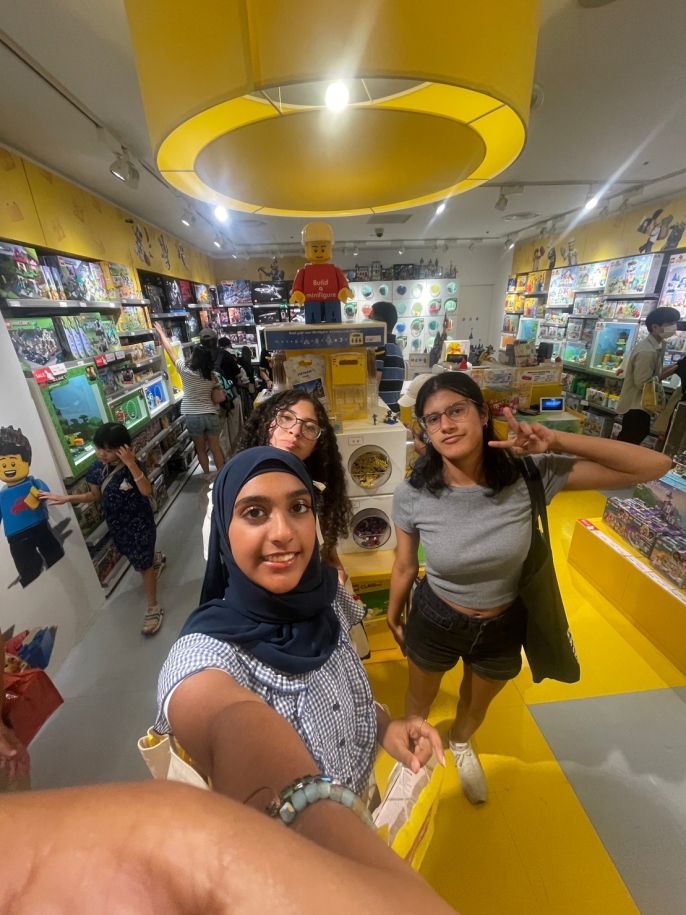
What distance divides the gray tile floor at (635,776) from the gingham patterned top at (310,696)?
1315 millimetres

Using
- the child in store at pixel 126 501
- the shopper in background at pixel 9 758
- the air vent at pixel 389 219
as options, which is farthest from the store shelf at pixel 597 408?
the shopper in background at pixel 9 758

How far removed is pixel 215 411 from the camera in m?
4.34

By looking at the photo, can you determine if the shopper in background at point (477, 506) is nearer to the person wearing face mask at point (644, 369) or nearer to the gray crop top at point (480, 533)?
the gray crop top at point (480, 533)

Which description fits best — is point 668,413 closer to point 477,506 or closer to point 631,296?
point 631,296

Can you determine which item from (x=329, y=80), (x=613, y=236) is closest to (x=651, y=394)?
(x=613, y=236)

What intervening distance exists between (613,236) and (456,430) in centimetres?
623

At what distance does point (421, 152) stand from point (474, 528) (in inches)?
47.0

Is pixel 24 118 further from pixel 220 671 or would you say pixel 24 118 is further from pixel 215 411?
pixel 220 671

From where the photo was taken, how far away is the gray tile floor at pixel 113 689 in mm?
1703

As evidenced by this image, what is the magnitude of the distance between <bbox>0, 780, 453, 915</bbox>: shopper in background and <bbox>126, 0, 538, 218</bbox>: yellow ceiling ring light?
879 mm

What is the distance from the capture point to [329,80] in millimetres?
548

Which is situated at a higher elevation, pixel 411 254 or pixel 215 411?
pixel 411 254

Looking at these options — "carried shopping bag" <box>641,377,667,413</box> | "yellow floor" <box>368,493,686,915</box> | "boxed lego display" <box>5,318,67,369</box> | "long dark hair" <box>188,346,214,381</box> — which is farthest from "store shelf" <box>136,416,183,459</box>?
"carried shopping bag" <box>641,377,667,413</box>

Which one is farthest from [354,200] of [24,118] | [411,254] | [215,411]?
[411,254]
